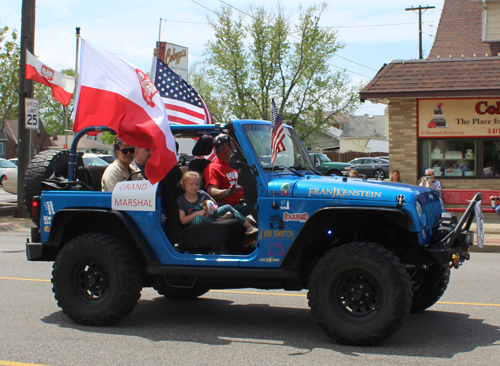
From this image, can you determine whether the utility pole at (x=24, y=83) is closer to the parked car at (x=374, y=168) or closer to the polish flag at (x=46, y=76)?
the polish flag at (x=46, y=76)

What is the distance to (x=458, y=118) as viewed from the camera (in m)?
17.1

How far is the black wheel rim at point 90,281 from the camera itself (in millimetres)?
5809

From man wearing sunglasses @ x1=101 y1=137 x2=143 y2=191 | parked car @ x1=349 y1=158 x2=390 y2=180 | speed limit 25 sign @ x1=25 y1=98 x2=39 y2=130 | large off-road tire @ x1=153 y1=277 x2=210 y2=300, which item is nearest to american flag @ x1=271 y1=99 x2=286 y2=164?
man wearing sunglasses @ x1=101 y1=137 x2=143 y2=191

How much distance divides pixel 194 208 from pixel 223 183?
0.47 meters

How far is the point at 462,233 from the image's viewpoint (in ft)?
17.5

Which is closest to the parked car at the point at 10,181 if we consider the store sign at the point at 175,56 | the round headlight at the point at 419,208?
the store sign at the point at 175,56

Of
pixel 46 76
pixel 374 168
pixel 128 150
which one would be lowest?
pixel 128 150

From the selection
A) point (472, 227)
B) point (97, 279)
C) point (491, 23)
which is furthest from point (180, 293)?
point (491, 23)

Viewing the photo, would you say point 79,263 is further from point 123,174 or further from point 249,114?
point 249,114

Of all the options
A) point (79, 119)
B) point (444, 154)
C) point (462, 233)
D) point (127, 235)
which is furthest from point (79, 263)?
point (444, 154)

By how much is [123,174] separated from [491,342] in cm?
387

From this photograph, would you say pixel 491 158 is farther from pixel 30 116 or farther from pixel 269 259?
pixel 269 259

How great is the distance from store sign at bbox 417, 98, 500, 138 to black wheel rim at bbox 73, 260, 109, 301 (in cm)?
1339

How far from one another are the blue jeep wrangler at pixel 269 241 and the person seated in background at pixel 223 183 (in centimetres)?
22
